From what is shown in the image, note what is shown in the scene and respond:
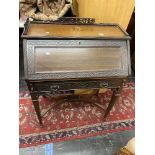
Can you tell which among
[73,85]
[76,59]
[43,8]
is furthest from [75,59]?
[43,8]

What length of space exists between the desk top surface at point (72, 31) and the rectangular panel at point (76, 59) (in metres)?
0.10

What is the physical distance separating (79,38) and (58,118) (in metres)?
0.91

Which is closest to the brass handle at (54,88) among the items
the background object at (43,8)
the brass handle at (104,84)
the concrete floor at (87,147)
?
the brass handle at (104,84)

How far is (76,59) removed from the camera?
1.56 meters

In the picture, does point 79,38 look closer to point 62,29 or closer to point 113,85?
point 62,29

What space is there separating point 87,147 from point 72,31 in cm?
104

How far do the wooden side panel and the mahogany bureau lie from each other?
386 millimetres

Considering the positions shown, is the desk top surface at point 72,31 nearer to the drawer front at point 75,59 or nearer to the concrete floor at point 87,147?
the drawer front at point 75,59

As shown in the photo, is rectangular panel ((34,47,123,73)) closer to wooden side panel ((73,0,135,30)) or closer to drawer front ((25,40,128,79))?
drawer front ((25,40,128,79))
